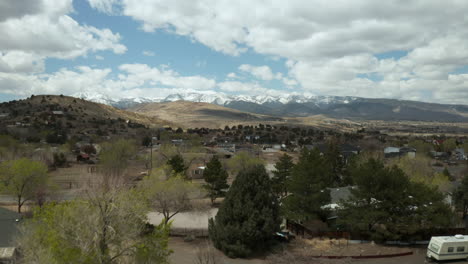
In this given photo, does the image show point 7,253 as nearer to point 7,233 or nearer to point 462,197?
point 7,233

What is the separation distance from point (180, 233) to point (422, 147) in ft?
240

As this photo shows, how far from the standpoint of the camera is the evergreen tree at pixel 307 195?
89.6 feet

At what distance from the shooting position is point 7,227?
64.8ft

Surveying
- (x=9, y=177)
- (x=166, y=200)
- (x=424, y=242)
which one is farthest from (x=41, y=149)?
(x=424, y=242)

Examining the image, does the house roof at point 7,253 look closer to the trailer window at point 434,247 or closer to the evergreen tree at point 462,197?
the trailer window at point 434,247

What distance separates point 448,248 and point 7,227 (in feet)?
A: 87.9

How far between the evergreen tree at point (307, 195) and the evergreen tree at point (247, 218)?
180 inches

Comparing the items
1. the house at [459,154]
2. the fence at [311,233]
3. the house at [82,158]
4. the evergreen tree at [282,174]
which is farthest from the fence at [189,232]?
the house at [459,154]

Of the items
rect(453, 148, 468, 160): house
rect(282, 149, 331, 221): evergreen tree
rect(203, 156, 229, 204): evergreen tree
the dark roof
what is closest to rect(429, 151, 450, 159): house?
rect(453, 148, 468, 160): house

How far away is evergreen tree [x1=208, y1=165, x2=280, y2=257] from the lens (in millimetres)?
21688

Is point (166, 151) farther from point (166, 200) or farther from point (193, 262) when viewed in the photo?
point (193, 262)

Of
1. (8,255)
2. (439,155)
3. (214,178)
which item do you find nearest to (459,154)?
(439,155)

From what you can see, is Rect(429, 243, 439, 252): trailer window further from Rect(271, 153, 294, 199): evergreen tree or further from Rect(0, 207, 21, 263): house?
Rect(0, 207, 21, 263): house

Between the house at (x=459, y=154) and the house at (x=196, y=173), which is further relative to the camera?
the house at (x=459, y=154)
